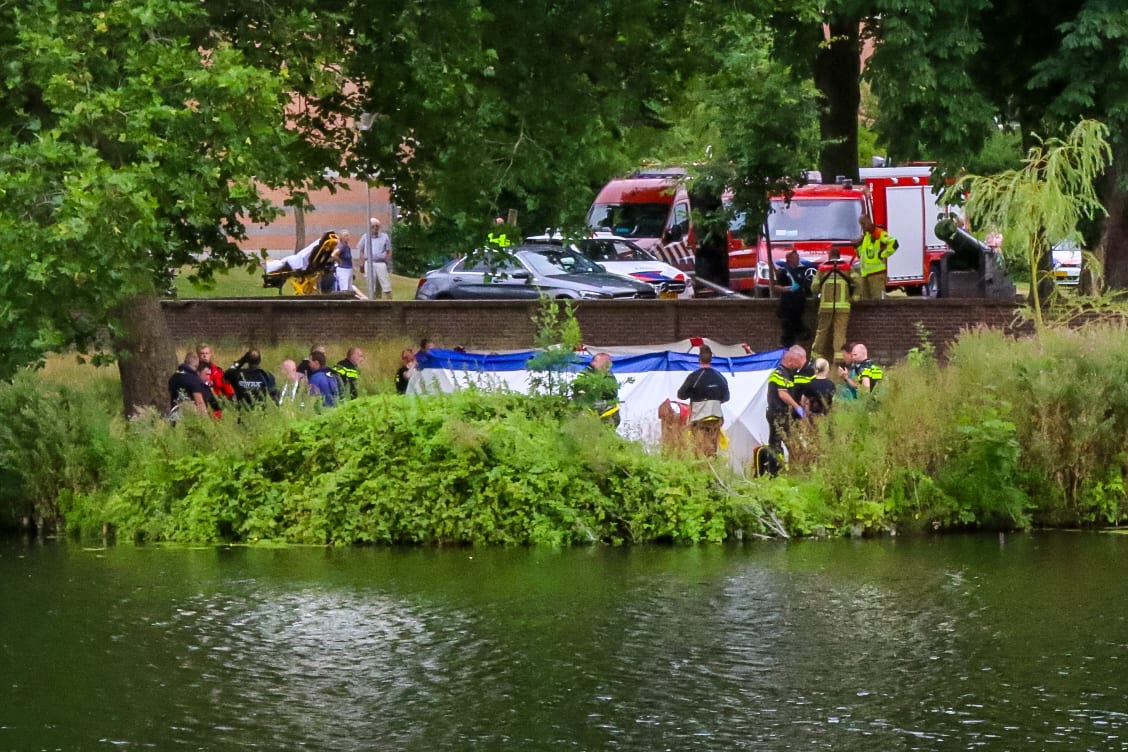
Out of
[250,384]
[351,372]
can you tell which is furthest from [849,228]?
[250,384]

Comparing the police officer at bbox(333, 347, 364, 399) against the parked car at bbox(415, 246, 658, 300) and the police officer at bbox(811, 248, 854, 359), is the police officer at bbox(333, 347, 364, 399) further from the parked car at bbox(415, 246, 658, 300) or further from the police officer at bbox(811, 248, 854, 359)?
the parked car at bbox(415, 246, 658, 300)

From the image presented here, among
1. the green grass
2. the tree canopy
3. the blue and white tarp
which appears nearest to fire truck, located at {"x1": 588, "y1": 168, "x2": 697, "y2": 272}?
the green grass

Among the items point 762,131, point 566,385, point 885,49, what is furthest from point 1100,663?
point 762,131

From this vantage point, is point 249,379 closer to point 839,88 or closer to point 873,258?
point 873,258

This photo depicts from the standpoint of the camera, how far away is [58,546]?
63.9ft

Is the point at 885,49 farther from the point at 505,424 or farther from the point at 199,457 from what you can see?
the point at 199,457

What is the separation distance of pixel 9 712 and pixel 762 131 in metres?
21.9

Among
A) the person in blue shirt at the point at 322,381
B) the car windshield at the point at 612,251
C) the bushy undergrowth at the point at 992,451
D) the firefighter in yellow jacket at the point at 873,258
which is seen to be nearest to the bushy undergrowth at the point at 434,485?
the bushy undergrowth at the point at 992,451

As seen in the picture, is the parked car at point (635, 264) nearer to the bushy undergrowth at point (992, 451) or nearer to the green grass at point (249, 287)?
the green grass at point (249, 287)

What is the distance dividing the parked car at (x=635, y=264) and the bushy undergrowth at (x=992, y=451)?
50.6ft

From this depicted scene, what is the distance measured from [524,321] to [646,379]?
6912 mm

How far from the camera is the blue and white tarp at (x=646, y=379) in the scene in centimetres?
2136

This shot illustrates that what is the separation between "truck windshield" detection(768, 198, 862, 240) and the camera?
34.9m

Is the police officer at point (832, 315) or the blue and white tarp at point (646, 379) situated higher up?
the police officer at point (832, 315)
